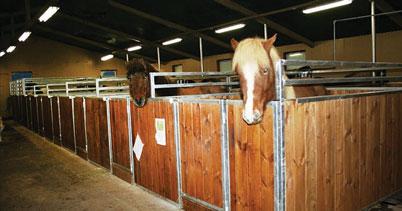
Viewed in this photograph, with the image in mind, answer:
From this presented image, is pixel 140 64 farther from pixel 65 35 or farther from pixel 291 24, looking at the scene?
pixel 65 35

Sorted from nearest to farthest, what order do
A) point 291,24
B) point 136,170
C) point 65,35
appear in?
1. point 136,170
2. point 291,24
3. point 65,35

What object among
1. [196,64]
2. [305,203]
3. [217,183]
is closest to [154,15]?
[196,64]

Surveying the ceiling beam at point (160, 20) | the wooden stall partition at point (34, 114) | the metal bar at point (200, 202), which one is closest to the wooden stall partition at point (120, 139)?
the metal bar at point (200, 202)

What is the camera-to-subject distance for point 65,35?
1552cm

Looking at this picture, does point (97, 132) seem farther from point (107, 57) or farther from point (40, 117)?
point (107, 57)

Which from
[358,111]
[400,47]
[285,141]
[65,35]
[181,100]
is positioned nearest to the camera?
[285,141]

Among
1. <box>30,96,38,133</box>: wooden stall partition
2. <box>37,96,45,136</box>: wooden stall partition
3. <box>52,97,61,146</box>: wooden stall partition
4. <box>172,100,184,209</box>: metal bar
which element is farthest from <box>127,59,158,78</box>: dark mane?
<box>30,96,38,133</box>: wooden stall partition

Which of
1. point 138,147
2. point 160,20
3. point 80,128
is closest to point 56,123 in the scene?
point 80,128

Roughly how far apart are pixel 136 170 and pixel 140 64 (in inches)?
60.6

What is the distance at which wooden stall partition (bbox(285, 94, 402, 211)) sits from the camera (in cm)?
239

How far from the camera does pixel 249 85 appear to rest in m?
2.29

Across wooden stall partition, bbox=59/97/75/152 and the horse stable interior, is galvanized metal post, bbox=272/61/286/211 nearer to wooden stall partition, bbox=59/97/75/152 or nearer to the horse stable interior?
the horse stable interior

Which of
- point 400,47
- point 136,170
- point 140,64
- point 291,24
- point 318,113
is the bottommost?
point 136,170

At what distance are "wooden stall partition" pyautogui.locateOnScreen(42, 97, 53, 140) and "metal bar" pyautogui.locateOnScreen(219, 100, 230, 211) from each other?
6.85m
